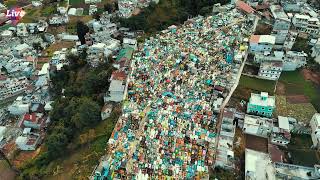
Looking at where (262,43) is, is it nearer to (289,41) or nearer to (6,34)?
(289,41)

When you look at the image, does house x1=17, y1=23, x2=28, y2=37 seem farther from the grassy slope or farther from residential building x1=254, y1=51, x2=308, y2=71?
the grassy slope

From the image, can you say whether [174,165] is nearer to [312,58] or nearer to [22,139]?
[22,139]

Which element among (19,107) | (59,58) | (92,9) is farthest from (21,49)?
(92,9)

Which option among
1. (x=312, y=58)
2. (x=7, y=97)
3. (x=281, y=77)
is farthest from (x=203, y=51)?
(x=7, y=97)

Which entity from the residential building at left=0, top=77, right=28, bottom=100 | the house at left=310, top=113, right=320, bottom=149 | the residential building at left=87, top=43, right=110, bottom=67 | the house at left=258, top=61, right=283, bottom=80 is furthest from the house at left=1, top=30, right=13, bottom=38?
the house at left=310, top=113, right=320, bottom=149

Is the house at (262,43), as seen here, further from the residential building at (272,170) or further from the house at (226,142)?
the residential building at (272,170)

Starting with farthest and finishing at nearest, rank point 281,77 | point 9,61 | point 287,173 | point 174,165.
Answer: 1. point 9,61
2. point 281,77
3. point 174,165
4. point 287,173

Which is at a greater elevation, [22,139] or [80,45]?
[80,45]
